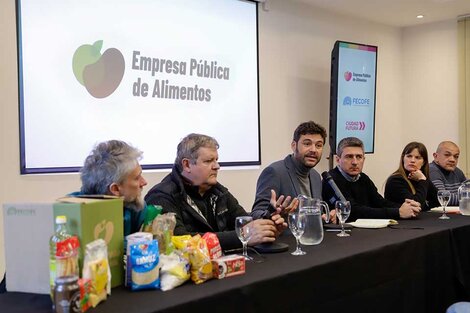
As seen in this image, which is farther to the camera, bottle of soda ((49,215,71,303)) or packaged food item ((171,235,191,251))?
packaged food item ((171,235,191,251))

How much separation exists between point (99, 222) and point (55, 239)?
0.12 m

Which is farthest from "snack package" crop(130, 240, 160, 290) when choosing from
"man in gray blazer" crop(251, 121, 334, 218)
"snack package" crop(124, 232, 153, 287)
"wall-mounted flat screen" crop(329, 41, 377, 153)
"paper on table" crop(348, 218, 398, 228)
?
"wall-mounted flat screen" crop(329, 41, 377, 153)

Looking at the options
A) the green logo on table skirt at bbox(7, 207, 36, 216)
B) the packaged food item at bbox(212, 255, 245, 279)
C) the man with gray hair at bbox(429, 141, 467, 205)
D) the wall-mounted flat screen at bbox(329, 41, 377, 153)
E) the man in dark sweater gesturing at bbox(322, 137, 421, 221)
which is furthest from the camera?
the wall-mounted flat screen at bbox(329, 41, 377, 153)

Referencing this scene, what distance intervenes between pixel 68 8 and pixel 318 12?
8.96 feet

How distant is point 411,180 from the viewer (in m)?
3.34

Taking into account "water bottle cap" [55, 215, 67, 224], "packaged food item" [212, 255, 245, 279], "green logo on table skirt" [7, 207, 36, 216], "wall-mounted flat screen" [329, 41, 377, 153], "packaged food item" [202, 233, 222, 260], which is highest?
"wall-mounted flat screen" [329, 41, 377, 153]

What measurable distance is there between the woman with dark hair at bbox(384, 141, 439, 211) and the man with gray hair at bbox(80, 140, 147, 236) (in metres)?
2.08

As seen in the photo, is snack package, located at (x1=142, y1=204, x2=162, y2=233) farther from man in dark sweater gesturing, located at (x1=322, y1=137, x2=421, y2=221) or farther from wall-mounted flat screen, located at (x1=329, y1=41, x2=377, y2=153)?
wall-mounted flat screen, located at (x1=329, y1=41, x2=377, y2=153)

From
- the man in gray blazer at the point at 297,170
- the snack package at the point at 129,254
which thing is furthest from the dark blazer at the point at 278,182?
the snack package at the point at 129,254

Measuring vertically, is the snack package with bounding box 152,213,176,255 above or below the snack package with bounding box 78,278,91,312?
above

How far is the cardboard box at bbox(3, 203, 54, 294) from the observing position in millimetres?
Result: 1333

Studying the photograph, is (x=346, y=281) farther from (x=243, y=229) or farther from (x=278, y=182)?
(x=278, y=182)

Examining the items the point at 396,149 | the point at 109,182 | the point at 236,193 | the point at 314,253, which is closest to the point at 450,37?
the point at 396,149

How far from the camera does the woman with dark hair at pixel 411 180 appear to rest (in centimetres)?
324
